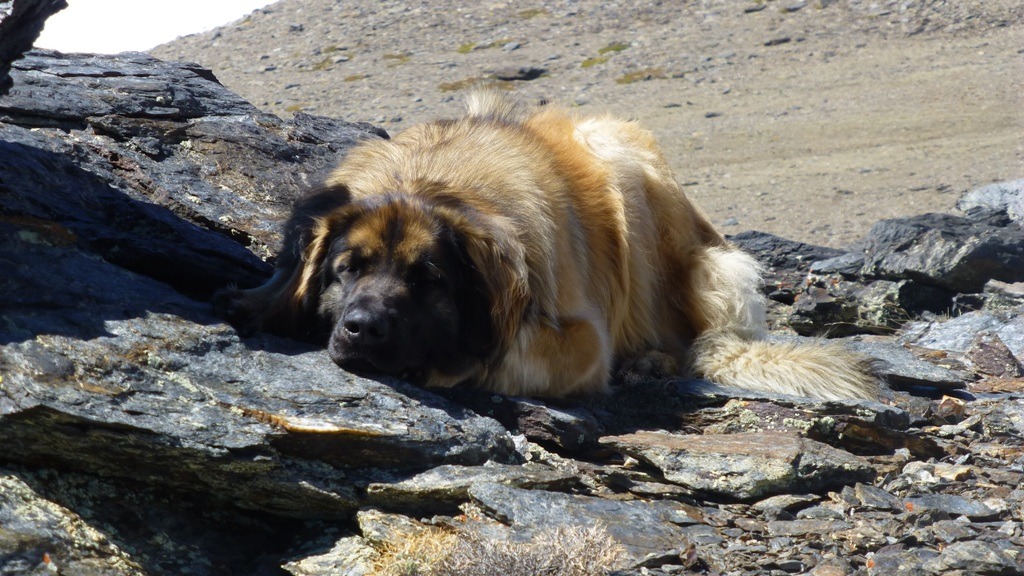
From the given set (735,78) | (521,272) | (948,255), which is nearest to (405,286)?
(521,272)

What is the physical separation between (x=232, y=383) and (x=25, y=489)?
2.91ft

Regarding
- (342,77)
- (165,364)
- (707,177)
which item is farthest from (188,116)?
(342,77)

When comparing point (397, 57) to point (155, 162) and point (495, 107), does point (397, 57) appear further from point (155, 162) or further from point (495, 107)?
point (155, 162)

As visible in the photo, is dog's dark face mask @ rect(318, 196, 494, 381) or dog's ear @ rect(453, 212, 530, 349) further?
dog's ear @ rect(453, 212, 530, 349)

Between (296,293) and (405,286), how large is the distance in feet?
2.26

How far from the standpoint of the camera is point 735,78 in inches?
791

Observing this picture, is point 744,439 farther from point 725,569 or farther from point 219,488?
point 219,488

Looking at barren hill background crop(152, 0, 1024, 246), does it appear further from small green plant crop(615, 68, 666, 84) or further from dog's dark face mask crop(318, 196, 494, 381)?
dog's dark face mask crop(318, 196, 494, 381)

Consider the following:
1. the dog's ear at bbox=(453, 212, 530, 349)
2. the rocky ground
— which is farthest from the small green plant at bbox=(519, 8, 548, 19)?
the dog's ear at bbox=(453, 212, 530, 349)

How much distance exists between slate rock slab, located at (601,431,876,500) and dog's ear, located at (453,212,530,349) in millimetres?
806

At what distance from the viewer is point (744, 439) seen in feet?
16.1

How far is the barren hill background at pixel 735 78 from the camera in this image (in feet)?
46.7

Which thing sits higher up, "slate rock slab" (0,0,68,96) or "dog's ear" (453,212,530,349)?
"slate rock slab" (0,0,68,96)

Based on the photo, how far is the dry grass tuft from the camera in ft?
11.7
